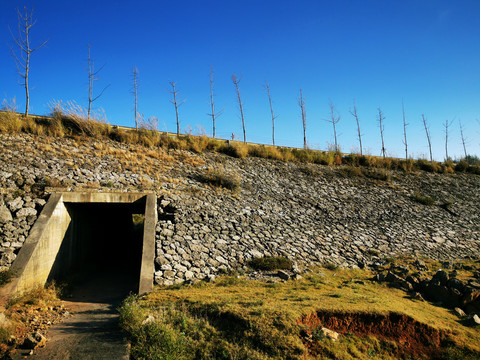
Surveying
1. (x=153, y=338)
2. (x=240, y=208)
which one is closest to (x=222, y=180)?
(x=240, y=208)

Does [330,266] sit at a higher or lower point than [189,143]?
lower

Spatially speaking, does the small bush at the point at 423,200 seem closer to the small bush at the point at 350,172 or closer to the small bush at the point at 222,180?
the small bush at the point at 350,172

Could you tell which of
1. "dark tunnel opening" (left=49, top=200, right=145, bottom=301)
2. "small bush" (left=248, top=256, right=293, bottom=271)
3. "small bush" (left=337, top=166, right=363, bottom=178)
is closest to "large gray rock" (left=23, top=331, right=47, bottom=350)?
"dark tunnel opening" (left=49, top=200, right=145, bottom=301)

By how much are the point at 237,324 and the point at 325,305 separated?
2.01m

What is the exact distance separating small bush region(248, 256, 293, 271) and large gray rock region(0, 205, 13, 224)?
7.88 meters

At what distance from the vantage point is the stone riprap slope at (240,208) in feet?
31.9

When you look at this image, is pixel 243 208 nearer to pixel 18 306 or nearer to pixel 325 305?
pixel 325 305

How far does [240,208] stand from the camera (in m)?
12.7

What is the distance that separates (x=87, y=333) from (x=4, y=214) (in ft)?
18.0

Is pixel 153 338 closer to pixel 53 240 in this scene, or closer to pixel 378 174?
pixel 53 240

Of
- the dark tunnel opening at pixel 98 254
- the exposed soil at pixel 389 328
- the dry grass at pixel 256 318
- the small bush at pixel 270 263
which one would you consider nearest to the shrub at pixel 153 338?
the dry grass at pixel 256 318

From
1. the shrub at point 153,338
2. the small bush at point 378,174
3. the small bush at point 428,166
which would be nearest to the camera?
the shrub at point 153,338

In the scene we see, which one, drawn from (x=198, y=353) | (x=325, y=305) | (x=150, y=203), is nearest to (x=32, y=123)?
(x=150, y=203)

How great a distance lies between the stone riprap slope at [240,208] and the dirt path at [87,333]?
179 centimetres
